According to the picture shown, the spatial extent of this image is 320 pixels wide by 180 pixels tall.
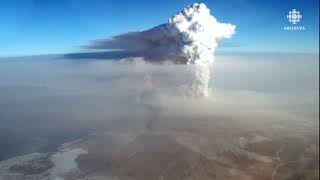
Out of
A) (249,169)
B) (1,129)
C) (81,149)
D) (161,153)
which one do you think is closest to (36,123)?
(1,129)

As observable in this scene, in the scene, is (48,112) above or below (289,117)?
below

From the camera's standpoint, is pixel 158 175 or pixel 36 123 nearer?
pixel 158 175

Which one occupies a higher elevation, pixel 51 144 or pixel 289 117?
pixel 289 117

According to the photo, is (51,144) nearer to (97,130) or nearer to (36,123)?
(97,130)

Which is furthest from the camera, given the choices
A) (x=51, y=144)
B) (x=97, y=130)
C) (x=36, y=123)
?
(x=36, y=123)

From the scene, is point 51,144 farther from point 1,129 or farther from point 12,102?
point 12,102

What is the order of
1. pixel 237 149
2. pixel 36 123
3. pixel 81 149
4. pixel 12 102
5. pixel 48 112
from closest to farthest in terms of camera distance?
1. pixel 237 149
2. pixel 81 149
3. pixel 36 123
4. pixel 48 112
5. pixel 12 102

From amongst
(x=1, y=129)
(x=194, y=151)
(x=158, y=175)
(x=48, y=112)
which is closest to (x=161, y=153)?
(x=194, y=151)

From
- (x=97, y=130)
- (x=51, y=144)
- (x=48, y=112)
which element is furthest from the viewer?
(x=48, y=112)

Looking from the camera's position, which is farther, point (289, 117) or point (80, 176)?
point (289, 117)
